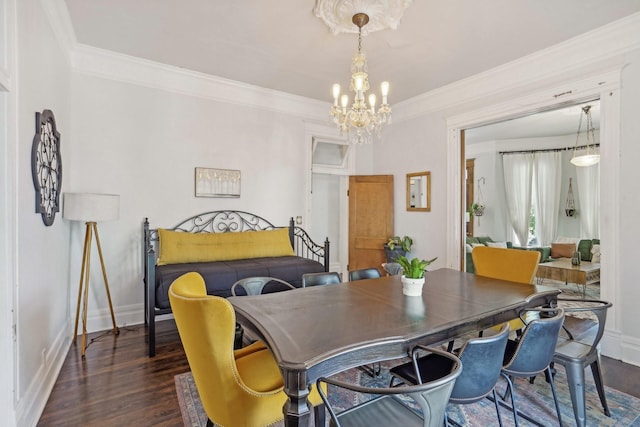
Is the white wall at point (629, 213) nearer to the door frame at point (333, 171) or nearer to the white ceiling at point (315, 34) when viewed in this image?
the white ceiling at point (315, 34)

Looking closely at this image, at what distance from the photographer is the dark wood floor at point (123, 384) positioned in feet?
6.70

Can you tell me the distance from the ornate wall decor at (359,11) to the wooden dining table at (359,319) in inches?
85.6

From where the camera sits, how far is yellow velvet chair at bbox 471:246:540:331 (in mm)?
2814

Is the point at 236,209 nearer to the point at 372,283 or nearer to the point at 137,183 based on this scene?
the point at 137,183

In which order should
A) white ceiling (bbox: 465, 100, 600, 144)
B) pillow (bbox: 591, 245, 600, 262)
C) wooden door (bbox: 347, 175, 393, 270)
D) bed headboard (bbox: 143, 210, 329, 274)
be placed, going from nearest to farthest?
1. bed headboard (bbox: 143, 210, 329, 274)
2. wooden door (bbox: 347, 175, 393, 270)
3. white ceiling (bbox: 465, 100, 600, 144)
4. pillow (bbox: 591, 245, 600, 262)

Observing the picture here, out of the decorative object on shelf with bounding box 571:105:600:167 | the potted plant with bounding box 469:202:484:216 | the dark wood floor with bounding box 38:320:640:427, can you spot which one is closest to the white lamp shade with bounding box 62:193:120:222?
the dark wood floor with bounding box 38:320:640:427

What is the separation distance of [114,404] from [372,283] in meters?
1.93

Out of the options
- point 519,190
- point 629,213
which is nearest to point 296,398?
point 629,213

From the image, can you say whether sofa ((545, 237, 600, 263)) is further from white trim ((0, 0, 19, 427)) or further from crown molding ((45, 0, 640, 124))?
white trim ((0, 0, 19, 427))

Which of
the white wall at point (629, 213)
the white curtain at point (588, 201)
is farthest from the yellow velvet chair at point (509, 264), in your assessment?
the white curtain at point (588, 201)

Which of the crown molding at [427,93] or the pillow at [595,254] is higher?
the crown molding at [427,93]

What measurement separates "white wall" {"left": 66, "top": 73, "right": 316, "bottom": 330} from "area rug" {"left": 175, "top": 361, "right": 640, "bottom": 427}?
1869 millimetres

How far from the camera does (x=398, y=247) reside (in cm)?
502

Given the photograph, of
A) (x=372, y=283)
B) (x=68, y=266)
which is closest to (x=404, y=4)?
(x=372, y=283)
